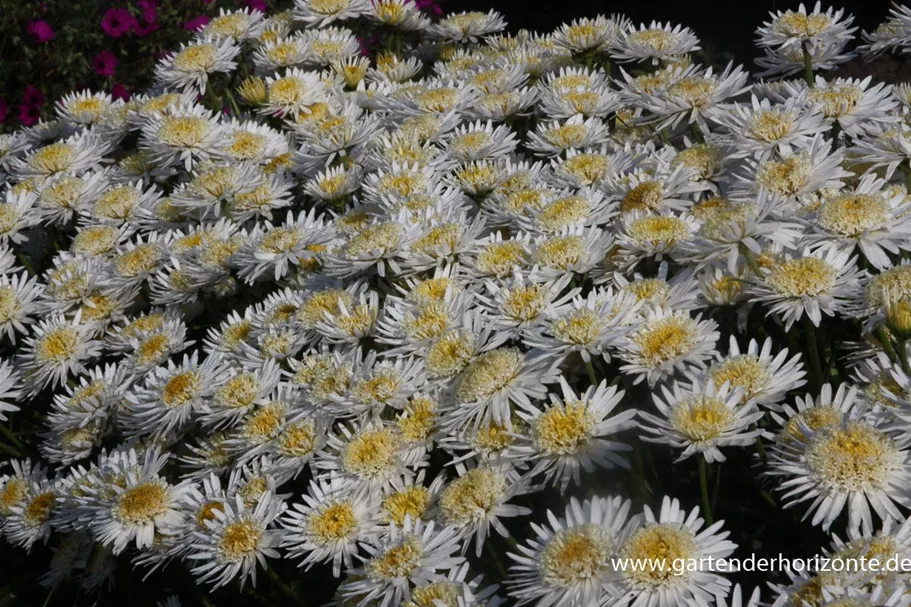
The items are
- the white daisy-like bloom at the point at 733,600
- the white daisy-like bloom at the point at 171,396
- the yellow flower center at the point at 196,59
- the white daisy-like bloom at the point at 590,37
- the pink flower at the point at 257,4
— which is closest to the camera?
the white daisy-like bloom at the point at 733,600

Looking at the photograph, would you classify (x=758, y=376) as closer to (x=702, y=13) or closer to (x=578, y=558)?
(x=578, y=558)

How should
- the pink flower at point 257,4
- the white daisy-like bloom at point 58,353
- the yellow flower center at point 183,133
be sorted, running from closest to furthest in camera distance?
the white daisy-like bloom at point 58,353, the yellow flower center at point 183,133, the pink flower at point 257,4

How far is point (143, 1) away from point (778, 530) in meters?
5.43

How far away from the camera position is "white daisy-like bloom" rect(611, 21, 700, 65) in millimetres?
3350

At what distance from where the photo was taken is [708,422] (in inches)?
66.1

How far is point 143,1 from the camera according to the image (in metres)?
6.06

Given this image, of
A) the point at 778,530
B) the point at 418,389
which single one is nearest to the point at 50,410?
the point at 418,389

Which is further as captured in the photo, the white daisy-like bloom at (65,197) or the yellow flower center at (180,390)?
the white daisy-like bloom at (65,197)

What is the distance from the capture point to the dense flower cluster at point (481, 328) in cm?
172

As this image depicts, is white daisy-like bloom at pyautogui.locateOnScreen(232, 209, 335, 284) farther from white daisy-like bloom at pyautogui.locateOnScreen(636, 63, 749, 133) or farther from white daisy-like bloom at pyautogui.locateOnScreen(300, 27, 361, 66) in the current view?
white daisy-like bloom at pyautogui.locateOnScreen(300, 27, 361, 66)

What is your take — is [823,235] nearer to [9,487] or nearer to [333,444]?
[333,444]

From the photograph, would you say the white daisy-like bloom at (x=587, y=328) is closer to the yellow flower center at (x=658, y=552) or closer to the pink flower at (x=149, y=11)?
the yellow flower center at (x=658, y=552)

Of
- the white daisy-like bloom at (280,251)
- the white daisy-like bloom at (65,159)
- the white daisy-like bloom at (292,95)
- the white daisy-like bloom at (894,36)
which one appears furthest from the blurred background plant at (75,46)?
the white daisy-like bloom at (894,36)

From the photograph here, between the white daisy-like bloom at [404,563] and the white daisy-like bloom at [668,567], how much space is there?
13.5 inches
